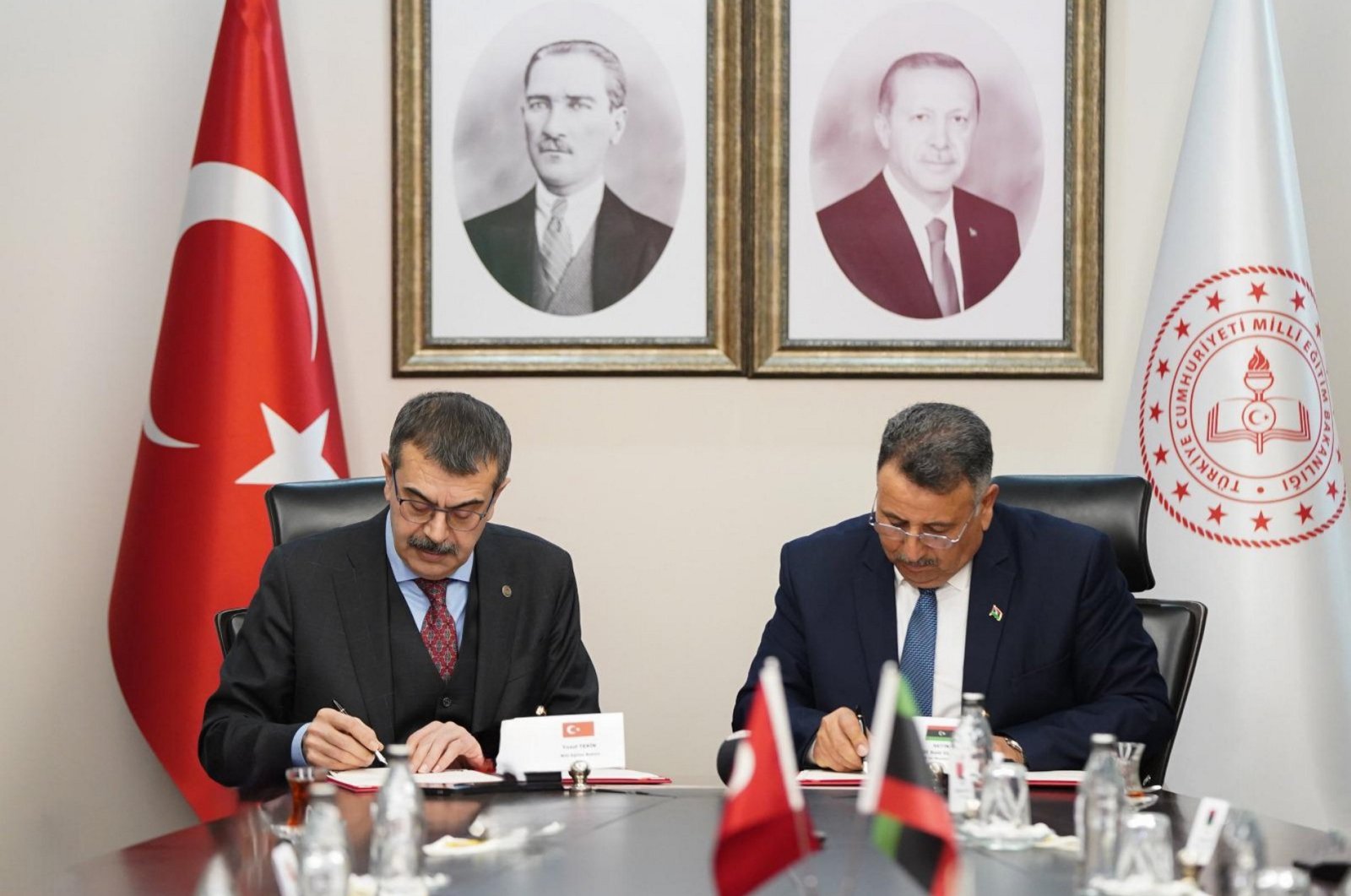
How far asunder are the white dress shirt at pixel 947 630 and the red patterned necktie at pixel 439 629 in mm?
934

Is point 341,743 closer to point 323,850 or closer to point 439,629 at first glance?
point 439,629

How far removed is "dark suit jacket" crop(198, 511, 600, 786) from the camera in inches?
115

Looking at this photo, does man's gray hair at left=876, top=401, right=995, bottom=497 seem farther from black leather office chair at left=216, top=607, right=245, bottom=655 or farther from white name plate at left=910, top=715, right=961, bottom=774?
black leather office chair at left=216, top=607, right=245, bottom=655

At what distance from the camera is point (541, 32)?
14.3 ft

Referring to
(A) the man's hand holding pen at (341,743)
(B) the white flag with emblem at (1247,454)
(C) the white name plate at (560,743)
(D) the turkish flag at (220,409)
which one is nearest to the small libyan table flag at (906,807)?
(C) the white name plate at (560,743)

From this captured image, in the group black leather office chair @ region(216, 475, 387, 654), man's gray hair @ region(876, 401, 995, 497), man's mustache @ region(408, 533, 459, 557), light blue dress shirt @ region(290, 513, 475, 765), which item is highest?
man's gray hair @ region(876, 401, 995, 497)

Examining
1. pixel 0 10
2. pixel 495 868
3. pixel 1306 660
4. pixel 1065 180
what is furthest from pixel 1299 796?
pixel 0 10

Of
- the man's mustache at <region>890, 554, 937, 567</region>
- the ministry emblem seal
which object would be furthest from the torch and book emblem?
the man's mustache at <region>890, 554, 937, 567</region>

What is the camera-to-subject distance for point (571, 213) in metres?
4.36

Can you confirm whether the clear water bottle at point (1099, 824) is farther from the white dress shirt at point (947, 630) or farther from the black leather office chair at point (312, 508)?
the black leather office chair at point (312, 508)

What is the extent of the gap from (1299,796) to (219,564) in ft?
9.50

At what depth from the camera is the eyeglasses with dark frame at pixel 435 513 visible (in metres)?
2.90

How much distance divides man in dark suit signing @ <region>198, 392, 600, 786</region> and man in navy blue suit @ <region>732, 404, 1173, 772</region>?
494 mm

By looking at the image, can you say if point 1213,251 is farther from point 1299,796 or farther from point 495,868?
point 495,868
